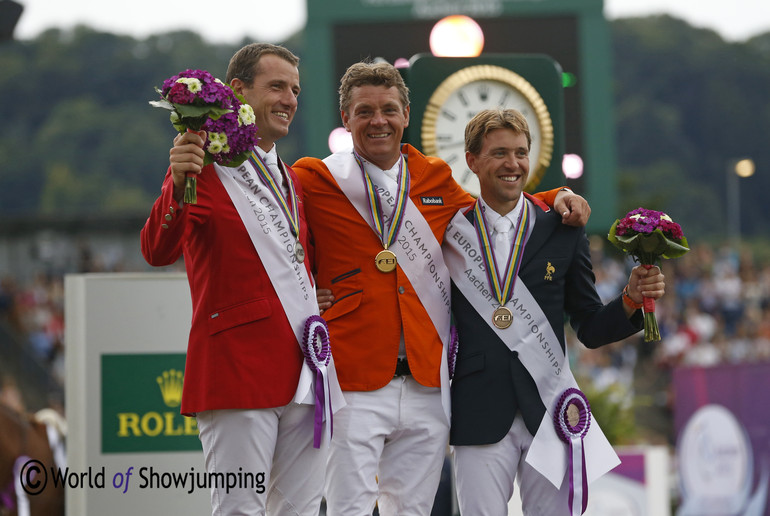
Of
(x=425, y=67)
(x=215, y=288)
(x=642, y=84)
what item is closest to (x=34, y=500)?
(x=425, y=67)

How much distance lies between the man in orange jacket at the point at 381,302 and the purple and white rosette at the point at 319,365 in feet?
0.73

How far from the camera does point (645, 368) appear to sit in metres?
19.5

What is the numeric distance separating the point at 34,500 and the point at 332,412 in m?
4.50

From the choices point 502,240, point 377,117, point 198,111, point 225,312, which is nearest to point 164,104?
point 198,111

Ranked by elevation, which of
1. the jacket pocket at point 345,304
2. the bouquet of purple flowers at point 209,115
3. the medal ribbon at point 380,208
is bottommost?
the jacket pocket at point 345,304

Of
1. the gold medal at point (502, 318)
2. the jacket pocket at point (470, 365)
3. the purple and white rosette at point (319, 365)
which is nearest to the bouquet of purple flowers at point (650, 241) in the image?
the gold medal at point (502, 318)

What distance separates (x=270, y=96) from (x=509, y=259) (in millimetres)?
1046

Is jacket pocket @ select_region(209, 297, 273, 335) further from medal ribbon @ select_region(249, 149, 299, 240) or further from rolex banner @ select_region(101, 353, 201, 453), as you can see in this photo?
rolex banner @ select_region(101, 353, 201, 453)

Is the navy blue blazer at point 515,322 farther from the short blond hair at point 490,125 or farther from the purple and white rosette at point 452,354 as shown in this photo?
the short blond hair at point 490,125

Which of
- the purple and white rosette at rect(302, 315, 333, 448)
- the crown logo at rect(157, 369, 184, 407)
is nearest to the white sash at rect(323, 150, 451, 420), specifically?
the purple and white rosette at rect(302, 315, 333, 448)

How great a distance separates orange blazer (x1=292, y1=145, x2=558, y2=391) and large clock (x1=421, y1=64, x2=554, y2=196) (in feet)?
4.77

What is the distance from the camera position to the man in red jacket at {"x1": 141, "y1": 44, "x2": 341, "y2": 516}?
3.79 m

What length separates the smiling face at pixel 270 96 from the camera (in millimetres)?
4125

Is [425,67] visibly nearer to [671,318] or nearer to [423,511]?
[423,511]
